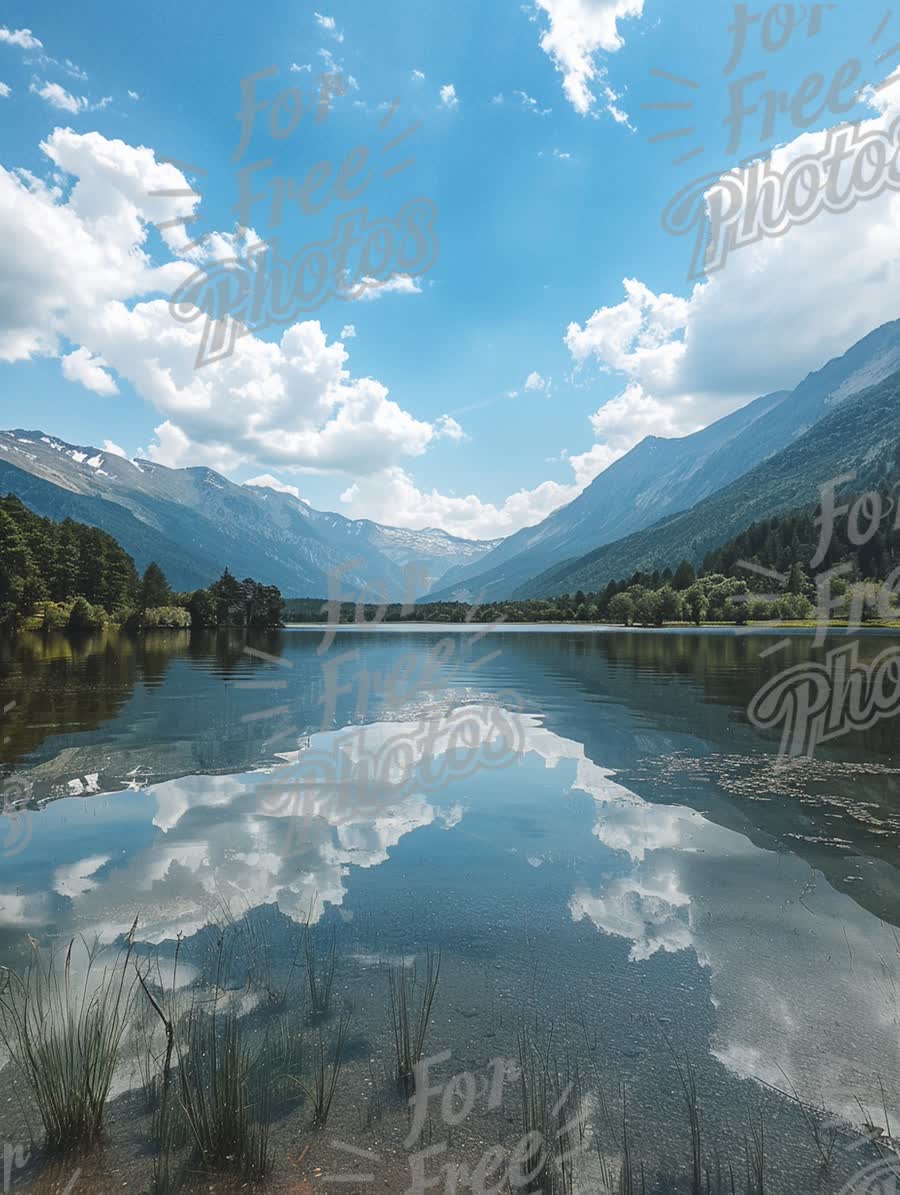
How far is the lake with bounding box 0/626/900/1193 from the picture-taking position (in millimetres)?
6402

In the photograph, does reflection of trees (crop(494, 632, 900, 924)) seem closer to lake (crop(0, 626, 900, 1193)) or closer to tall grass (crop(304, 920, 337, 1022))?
lake (crop(0, 626, 900, 1193))

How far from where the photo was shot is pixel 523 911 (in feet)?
37.9

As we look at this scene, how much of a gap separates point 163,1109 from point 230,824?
10.4 metres

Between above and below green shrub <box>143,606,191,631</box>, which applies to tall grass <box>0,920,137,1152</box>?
above

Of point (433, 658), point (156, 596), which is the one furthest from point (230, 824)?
point (156, 596)

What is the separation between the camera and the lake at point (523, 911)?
640 centimetres

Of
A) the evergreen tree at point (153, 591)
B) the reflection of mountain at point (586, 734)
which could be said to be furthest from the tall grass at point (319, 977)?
the evergreen tree at point (153, 591)

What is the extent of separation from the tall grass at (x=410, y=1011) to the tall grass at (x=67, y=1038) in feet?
9.87

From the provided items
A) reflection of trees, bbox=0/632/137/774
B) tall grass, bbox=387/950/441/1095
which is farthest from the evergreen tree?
tall grass, bbox=387/950/441/1095

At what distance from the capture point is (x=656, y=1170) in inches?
232

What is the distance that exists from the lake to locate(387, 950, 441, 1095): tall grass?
0.45 ft

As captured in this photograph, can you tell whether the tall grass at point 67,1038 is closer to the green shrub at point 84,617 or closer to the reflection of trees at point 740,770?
the reflection of trees at point 740,770

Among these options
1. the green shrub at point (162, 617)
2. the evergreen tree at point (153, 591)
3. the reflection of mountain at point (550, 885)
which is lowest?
the green shrub at point (162, 617)

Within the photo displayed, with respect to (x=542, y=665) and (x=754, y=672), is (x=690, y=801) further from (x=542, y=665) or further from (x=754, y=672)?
(x=542, y=665)
